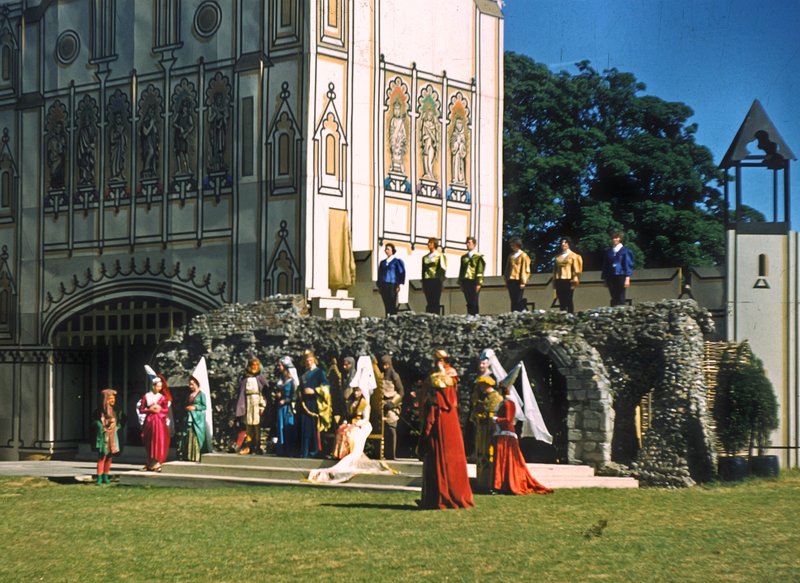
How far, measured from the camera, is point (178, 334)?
25812mm

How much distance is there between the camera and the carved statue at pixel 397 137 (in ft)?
94.7

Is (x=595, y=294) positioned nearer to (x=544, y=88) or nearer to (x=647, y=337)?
(x=647, y=337)

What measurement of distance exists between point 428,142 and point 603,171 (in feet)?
31.4

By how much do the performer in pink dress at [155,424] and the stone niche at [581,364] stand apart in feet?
5.18

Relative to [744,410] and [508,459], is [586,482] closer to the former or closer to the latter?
[508,459]

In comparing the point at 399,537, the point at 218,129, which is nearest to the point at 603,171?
the point at 218,129

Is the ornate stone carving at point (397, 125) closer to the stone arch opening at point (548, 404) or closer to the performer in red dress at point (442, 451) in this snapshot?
the stone arch opening at point (548, 404)

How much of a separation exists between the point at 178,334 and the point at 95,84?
7945 mm

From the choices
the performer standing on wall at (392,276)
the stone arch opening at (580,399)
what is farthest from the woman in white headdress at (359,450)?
the performer standing on wall at (392,276)

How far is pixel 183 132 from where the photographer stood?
97.3 feet

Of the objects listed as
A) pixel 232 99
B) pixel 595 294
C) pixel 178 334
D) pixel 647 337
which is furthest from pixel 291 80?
pixel 647 337

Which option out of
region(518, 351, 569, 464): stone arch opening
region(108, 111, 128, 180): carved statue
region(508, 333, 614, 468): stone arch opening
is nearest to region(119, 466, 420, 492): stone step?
region(508, 333, 614, 468): stone arch opening

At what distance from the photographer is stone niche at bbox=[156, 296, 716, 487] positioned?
20.7 m

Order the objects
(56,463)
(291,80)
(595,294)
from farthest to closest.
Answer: (56,463), (291,80), (595,294)
